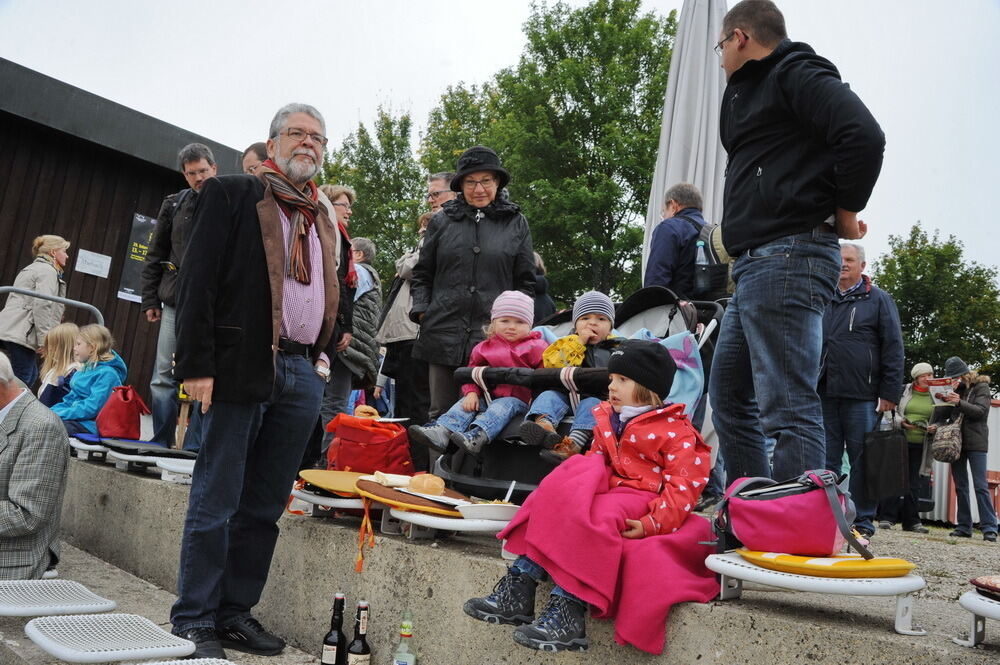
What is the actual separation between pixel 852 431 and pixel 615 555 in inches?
159

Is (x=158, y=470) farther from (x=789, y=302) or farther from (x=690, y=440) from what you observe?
(x=789, y=302)

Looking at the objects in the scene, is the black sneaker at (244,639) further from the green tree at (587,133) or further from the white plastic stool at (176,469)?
the green tree at (587,133)

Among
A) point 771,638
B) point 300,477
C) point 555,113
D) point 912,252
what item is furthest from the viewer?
point 912,252

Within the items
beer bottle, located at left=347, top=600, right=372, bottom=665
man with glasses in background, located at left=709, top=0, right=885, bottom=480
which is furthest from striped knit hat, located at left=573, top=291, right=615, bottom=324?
beer bottle, located at left=347, top=600, right=372, bottom=665

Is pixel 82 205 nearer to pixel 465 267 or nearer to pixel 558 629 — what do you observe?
pixel 465 267

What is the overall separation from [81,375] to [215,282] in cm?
404

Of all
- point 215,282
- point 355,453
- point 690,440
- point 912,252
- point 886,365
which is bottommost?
point 355,453

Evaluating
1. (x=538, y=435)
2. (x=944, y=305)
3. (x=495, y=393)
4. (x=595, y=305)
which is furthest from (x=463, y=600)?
(x=944, y=305)

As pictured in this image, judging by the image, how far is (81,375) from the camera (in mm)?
6590

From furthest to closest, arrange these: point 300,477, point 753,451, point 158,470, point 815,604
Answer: point 158,470 < point 300,477 < point 753,451 < point 815,604

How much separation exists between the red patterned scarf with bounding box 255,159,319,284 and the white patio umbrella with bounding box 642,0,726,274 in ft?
11.9

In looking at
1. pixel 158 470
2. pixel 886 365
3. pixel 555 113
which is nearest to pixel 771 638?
pixel 886 365

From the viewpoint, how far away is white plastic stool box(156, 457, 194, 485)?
Result: 5.02 m

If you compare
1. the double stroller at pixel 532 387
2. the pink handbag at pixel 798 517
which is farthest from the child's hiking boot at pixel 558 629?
the double stroller at pixel 532 387
